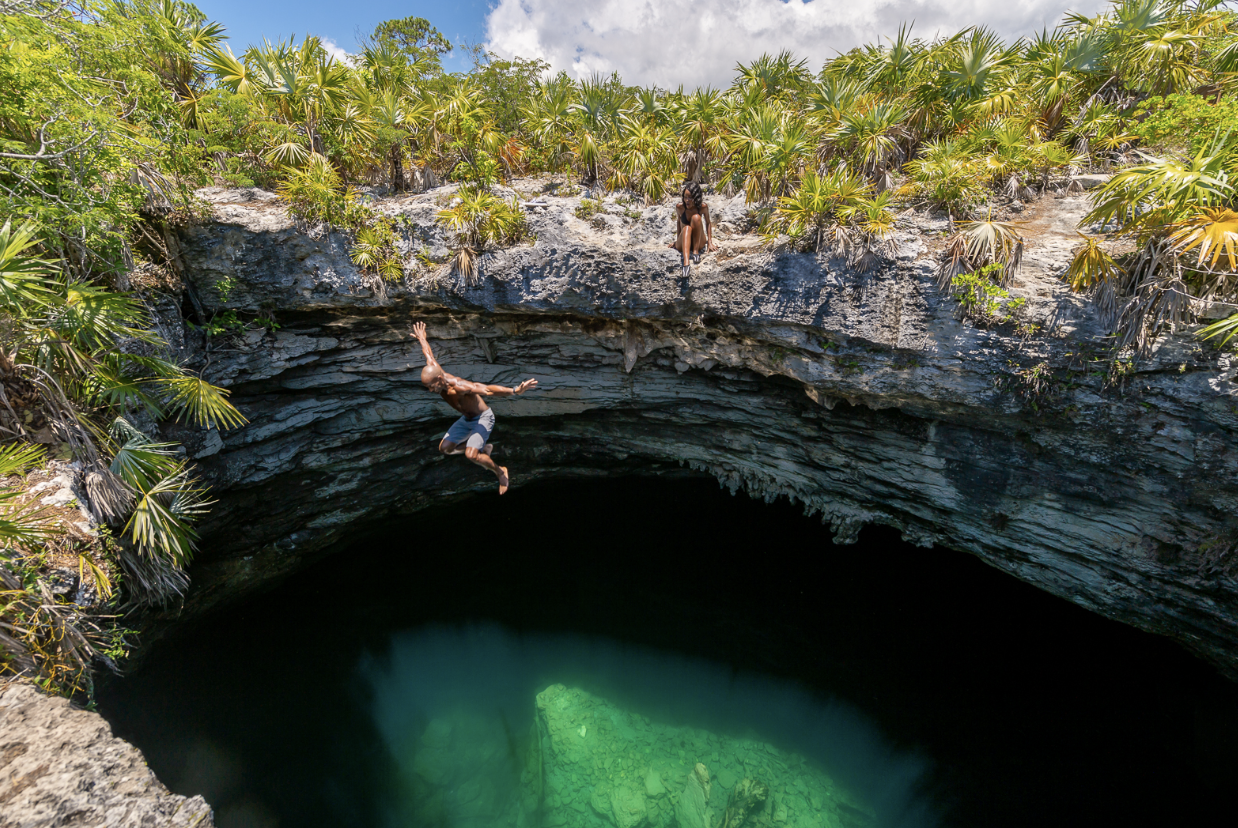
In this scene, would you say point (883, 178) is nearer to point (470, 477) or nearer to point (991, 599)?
point (991, 599)

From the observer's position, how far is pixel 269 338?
6008 millimetres

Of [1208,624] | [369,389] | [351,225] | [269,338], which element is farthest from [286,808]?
[1208,624]

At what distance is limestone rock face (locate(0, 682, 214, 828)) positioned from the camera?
2305 mm

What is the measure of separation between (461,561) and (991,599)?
941cm

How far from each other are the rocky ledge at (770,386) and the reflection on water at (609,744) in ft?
10.5

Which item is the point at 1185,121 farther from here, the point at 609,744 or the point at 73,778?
the point at 609,744

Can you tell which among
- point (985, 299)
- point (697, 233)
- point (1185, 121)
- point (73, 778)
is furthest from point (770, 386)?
point (73, 778)

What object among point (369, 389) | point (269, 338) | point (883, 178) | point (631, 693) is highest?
point (883, 178)

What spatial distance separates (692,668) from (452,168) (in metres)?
8.53

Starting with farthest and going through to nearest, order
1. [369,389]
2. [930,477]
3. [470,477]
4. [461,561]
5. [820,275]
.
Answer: [461,561] → [470,477] → [369,389] → [930,477] → [820,275]

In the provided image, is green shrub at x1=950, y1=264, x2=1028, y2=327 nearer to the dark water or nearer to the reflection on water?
the dark water

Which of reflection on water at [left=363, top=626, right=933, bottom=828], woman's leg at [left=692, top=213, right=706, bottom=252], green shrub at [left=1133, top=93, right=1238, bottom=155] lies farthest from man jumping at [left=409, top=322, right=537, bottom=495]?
green shrub at [left=1133, top=93, right=1238, bottom=155]

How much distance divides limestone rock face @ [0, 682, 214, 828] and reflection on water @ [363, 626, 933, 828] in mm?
5802

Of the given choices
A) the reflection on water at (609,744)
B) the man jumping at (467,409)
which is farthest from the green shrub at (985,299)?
the reflection on water at (609,744)
